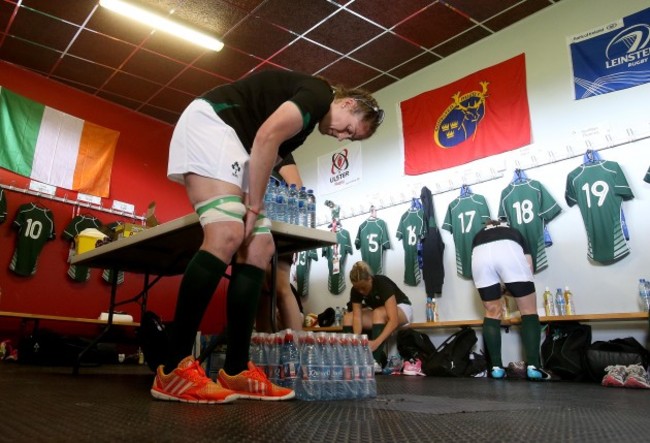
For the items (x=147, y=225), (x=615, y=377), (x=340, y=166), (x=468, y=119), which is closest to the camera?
(x=615, y=377)

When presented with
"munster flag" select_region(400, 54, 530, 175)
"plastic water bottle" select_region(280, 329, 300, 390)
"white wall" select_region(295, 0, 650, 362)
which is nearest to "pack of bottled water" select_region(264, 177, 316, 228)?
"plastic water bottle" select_region(280, 329, 300, 390)

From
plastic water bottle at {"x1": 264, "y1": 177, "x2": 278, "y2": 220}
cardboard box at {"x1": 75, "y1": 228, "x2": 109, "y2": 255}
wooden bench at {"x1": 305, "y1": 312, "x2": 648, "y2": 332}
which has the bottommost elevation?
wooden bench at {"x1": 305, "y1": 312, "x2": 648, "y2": 332}

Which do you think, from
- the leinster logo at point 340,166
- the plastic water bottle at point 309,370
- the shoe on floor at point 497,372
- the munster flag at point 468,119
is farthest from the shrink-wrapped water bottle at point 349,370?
the leinster logo at point 340,166

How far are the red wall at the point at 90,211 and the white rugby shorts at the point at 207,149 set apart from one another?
15.0ft

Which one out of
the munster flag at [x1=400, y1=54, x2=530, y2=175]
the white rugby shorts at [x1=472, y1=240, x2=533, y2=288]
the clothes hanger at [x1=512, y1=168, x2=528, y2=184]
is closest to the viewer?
the white rugby shorts at [x1=472, y1=240, x2=533, y2=288]

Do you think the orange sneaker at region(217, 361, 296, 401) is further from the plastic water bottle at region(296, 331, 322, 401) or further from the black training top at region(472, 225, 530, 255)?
the black training top at region(472, 225, 530, 255)

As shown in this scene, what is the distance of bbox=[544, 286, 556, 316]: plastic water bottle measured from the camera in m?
3.95

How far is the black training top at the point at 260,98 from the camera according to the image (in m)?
1.66

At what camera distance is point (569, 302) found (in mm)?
3887

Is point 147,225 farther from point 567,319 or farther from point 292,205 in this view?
point 567,319

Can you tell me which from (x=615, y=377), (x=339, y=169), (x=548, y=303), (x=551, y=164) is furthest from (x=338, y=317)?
(x=615, y=377)

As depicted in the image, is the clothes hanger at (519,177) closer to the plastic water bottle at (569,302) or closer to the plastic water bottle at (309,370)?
the plastic water bottle at (569,302)

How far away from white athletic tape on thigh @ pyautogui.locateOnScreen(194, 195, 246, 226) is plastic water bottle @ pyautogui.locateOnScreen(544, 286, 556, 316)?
3.27m

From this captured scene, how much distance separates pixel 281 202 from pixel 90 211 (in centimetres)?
438
